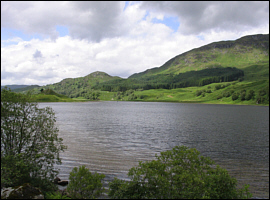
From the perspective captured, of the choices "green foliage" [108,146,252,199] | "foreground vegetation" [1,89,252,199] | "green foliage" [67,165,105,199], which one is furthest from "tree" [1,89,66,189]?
"green foliage" [108,146,252,199]

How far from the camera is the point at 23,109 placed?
24844 millimetres

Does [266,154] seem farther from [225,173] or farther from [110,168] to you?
[110,168]

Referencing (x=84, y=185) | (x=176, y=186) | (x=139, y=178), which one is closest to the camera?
(x=176, y=186)

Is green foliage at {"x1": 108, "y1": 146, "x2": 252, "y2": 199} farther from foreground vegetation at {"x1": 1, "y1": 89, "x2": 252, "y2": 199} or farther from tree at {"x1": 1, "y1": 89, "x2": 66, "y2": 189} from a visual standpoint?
tree at {"x1": 1, "y1": 89, "x2": 66, "y2": 189}

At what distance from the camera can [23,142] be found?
79.7 feet

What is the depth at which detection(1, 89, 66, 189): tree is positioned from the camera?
803 inches

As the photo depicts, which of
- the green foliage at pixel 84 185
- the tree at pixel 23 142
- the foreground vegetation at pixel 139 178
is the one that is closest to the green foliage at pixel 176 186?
the foreground vegetation at pixel 139 178

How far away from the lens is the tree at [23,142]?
20391 millimetres

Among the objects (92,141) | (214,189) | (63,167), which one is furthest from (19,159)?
(92,141)

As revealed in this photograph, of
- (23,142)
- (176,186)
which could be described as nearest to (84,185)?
(176,186)

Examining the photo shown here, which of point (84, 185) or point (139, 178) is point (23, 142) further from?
point (139, 178)

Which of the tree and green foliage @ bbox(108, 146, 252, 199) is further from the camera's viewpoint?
the tree

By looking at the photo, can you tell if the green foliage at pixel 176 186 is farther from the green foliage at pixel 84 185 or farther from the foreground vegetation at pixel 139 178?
the green foliage at pixel 84 185

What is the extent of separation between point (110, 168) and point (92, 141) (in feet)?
67.3
